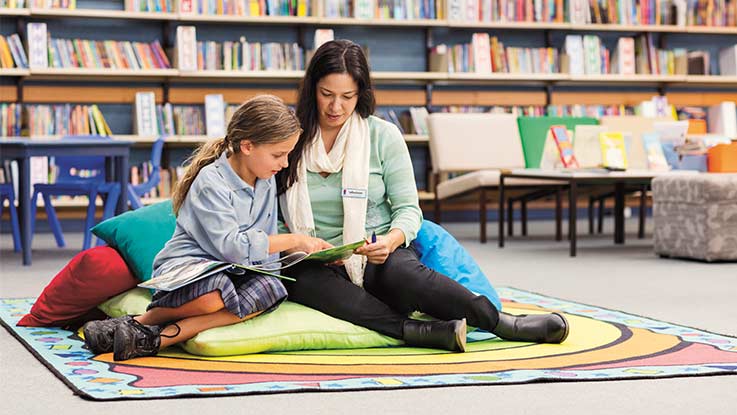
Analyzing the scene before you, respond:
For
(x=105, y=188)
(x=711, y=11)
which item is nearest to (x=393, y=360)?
(x=105, y=188)

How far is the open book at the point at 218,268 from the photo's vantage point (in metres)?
2.55

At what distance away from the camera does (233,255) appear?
263cm

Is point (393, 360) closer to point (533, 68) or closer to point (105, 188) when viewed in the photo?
point (105, 188)

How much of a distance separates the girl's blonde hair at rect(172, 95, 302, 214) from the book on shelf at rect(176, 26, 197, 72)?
4916 mm

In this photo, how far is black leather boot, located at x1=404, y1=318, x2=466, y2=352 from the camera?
267cm

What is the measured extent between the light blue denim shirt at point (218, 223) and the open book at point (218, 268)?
26 millimetres

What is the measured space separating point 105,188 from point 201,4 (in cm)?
246

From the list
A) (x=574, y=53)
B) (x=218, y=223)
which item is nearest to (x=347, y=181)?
(x=218, y=223)

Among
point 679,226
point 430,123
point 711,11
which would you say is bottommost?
point 679,226

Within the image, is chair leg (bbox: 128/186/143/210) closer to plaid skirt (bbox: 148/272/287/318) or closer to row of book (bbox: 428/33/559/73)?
row of book (bbox: 428/33/559/73)

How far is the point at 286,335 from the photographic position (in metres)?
2.73

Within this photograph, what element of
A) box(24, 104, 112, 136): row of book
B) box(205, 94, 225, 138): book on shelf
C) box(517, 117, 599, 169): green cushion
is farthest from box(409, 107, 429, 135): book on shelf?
box(24, 104, 112, 136): row of book

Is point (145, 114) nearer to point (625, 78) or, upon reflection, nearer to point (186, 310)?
point (625, 78)

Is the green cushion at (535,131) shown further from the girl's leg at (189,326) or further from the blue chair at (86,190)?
the girl's leg at (189,326)
